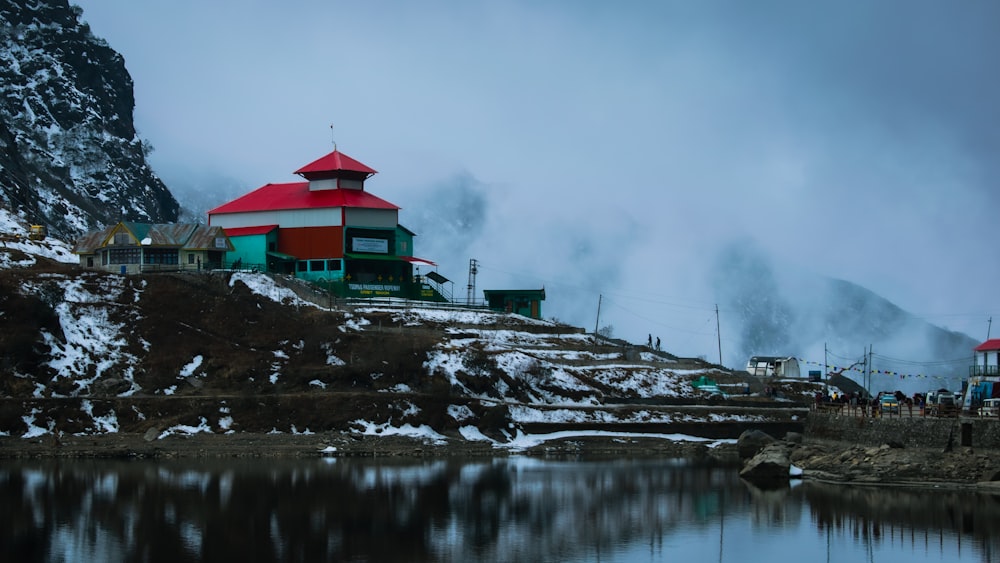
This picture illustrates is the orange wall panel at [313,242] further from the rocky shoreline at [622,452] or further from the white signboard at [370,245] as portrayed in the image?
the rocky shoreline at [622,452]

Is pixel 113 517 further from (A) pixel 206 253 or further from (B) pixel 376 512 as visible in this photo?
(A) pixel 206 253

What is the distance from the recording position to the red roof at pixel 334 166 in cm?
11369

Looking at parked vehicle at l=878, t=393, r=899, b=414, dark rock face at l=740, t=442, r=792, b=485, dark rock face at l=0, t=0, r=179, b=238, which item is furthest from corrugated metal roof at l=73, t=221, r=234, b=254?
parked vehicle at l=878, t=393, r=899, b=414

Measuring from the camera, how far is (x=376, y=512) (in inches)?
2036

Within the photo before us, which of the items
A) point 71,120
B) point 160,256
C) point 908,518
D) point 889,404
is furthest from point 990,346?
point 71,120

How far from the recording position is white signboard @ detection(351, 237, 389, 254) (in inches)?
4274

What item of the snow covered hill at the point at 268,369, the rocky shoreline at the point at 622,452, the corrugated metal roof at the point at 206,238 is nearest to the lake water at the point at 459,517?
the rocky shoreline at the point at 622,452

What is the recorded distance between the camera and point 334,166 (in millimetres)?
113562

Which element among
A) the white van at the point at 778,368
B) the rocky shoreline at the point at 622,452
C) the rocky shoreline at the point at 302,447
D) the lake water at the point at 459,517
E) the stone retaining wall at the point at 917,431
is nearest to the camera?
the lake water at the point at 459,517

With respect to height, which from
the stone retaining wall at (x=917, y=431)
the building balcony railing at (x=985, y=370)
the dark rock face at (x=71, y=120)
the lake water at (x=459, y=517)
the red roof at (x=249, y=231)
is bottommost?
the lake water at (x=459, y=517)

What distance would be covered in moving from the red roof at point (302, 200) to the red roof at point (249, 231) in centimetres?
249

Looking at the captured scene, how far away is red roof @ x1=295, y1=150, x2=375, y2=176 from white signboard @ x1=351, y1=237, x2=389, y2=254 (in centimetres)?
829

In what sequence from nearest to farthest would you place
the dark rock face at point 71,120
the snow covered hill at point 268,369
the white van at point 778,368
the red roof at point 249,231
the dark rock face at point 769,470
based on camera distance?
1. the dark rock face at point 769,470
2. the snow covered hill at point 268,369
3. the red roof at point 249,231
4. the white van at point 778,368
5. the dark rock face at point 71,120

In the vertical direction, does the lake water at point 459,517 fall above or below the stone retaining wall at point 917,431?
below
